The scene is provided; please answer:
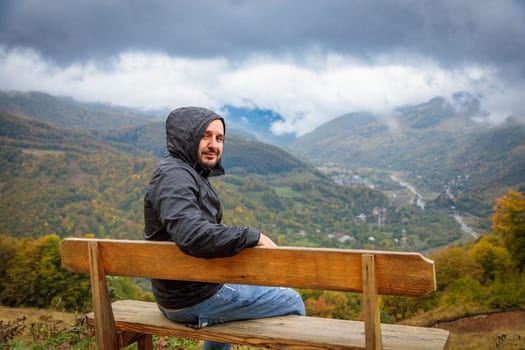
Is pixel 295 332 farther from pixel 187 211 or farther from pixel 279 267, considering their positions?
pixel 187 211

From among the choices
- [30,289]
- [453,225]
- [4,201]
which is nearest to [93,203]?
[4,201]

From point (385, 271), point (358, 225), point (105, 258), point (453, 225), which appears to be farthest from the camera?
point (358, 225)

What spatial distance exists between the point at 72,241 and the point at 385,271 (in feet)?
7.25

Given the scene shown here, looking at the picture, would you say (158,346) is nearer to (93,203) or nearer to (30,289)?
(30,289)

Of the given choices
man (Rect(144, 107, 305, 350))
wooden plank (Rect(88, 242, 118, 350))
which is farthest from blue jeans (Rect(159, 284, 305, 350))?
wooden plank (Rect(88, 242, 118, 350))

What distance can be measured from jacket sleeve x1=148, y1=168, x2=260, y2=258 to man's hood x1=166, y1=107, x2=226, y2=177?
0.62 m

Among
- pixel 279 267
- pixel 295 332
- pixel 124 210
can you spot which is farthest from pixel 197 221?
pixel 124 210

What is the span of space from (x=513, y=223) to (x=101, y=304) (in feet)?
115

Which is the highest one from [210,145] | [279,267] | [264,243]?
[210,145]

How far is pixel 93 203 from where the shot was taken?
147875 mm

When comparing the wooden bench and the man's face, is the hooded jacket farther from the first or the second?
the wooden bench

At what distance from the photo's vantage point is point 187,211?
2.69m

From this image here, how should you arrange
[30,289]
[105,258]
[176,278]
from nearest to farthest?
[176,278] → [105,258] → [30,289]

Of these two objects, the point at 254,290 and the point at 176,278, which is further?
the point at 254,290
